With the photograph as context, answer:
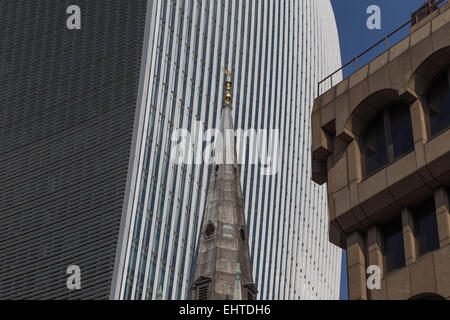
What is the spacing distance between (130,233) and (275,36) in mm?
61419

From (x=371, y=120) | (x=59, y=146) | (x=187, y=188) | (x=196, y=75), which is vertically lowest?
(x=371, y=120)

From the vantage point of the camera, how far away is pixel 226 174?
185ft

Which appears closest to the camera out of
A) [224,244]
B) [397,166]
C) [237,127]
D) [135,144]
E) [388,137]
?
[397,166]

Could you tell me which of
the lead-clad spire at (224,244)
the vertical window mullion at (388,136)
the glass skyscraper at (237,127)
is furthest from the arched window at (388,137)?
the glass skyscraper at (237,127)

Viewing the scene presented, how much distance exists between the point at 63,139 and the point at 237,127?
23.3m

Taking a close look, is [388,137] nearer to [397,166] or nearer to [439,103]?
[397,166]

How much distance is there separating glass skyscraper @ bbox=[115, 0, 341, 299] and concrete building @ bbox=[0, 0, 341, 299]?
0.24 metres

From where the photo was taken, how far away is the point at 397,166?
1454 inches

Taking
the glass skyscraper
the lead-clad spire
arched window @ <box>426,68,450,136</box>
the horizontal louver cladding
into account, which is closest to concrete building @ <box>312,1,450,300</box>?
arched window @ <box>426,68,450,136</box>

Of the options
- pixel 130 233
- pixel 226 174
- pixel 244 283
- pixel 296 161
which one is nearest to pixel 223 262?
pixel 244 283

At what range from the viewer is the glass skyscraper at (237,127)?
96.0m

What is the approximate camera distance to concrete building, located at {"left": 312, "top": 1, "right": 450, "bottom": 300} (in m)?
35.0

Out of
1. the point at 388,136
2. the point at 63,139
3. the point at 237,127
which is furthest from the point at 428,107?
the point at 237,127
